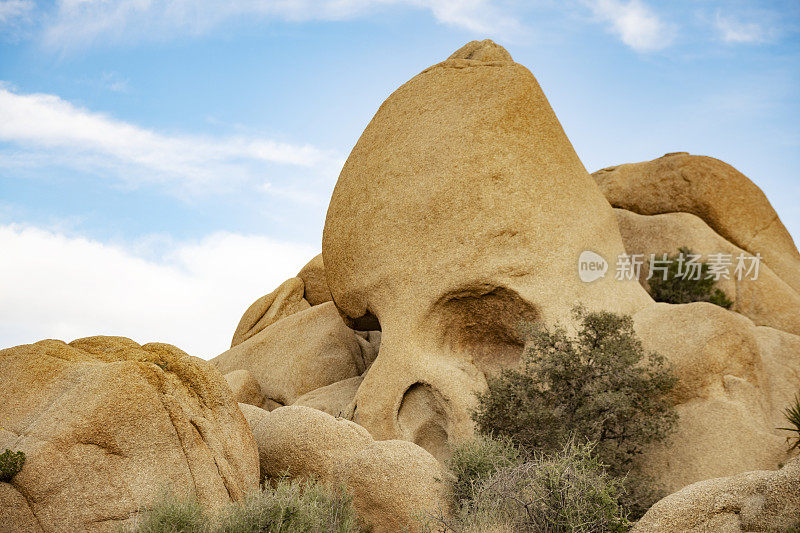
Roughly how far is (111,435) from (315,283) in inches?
868

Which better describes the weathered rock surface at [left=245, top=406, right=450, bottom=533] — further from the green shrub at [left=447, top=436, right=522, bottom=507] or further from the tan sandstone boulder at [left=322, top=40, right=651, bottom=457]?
the tan sandstone boulder at [left=322, top=40, right=651, bottom=457]

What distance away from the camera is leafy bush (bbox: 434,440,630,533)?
9.32 metres

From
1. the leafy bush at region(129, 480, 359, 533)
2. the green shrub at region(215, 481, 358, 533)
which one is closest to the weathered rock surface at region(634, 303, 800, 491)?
the green shrub at region(215, 481, 358, 533)

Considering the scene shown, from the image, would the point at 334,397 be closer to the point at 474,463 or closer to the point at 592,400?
the point at 592,400

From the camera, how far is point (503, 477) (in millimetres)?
10219

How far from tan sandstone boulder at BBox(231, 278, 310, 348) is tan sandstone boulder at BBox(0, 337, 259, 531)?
18.8 meters

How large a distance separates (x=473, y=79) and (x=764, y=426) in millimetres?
11557

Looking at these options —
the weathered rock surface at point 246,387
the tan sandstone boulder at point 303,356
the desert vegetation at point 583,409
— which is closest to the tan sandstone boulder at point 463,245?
the desert vegetation at point 583,409

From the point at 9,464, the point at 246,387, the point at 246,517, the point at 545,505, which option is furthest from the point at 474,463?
the point at 246,387

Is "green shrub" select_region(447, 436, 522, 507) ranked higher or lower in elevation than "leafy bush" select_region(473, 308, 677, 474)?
lower

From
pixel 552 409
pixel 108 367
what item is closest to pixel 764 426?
pixel 552 409

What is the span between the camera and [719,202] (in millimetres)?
26031

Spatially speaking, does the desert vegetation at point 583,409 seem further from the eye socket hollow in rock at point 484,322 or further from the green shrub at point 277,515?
the green shrub at point 277,515

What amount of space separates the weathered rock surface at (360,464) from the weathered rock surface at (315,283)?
1846cm
